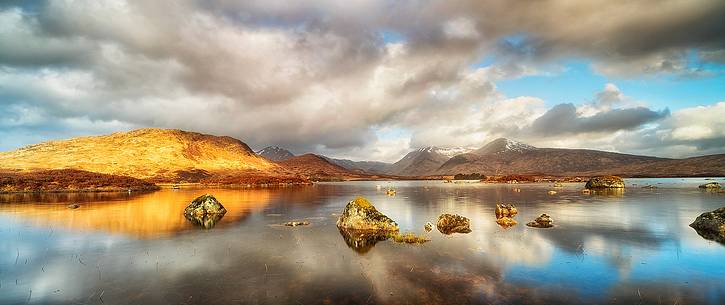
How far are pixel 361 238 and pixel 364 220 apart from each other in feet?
13.3

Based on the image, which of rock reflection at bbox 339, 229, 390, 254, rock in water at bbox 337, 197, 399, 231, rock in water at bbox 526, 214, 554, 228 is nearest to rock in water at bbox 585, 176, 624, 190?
rock in water at bbox 526, 214, 554, 228

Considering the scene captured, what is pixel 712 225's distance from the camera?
2598 cm

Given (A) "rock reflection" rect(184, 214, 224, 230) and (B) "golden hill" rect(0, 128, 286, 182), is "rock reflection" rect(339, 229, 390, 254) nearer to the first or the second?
(A) "rock reflection" rect(184, 214, 224, 230)

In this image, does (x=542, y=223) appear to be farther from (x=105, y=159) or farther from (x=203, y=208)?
(x=105, y=159)

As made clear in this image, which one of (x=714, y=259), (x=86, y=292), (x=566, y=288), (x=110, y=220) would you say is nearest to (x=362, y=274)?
(x=566, y=288)

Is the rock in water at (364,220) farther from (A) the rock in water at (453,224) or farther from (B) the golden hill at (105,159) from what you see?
(B) the golden hill at (105,159)

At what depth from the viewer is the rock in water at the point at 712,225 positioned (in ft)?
80.8

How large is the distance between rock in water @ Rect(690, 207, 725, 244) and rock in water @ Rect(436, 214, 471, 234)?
16.5m

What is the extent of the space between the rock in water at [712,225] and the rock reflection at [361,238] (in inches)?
928

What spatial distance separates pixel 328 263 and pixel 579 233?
64.8 ft

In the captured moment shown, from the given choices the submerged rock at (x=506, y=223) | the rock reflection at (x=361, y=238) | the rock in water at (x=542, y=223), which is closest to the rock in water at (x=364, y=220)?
the rock reflection at (x=361, y=238)

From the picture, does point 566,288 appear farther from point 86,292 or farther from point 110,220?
point 110,220

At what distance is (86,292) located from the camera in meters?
12.8

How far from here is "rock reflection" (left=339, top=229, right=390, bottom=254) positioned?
2125cm
